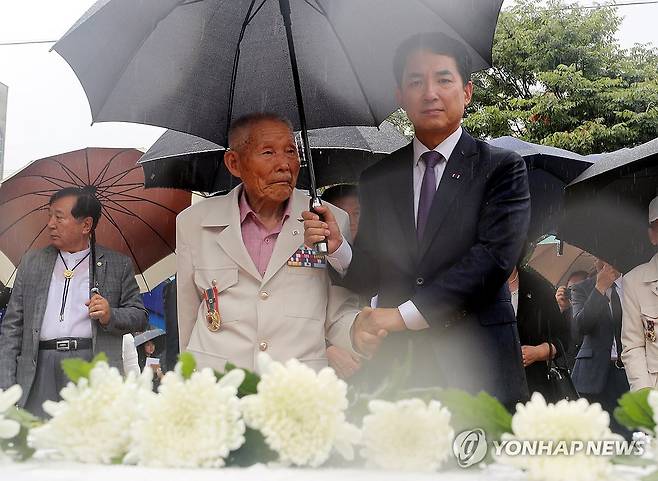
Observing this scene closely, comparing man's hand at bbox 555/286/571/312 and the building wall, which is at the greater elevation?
the building wall

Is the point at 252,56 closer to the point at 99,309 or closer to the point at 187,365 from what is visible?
the point at 99,309

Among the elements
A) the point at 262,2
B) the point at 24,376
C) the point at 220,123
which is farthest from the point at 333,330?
the point at 24,376

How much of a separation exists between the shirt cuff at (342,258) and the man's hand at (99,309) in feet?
4.29

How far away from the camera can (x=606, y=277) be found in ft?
11.5

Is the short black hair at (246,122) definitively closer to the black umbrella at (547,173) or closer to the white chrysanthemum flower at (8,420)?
the black umbrella at (547,173)

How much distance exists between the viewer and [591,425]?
1073 mm

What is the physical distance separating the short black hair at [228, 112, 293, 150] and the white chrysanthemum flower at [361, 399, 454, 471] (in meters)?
1.39

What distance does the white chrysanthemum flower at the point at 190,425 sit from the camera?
1.15 metres

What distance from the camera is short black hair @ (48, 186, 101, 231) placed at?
3350 mm

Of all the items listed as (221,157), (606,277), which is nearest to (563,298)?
(606,277)

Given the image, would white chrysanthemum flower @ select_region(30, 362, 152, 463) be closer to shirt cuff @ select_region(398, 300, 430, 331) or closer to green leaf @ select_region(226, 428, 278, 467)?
green leaf @ select_region(226, 428, 278, 467)

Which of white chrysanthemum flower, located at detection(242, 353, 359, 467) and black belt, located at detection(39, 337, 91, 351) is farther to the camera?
black belt, located at detection(39, 337, 91, 351)

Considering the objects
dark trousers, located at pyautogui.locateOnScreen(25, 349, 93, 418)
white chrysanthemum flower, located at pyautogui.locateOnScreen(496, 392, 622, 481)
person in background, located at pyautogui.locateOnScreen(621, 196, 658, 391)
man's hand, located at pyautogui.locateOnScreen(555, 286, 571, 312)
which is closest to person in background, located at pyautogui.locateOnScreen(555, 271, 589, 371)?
man's hand, located at pyautogui.locateOnScreen(555, 286, 571, 312)

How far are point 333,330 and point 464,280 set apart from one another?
1.47 ft
